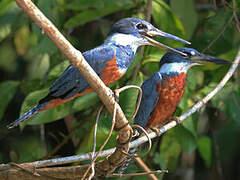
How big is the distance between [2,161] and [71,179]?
4.45 feet

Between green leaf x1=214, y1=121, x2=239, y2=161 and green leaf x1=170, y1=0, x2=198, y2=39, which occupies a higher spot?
green leaf x1=170, y1=0, x2=198, y2=39

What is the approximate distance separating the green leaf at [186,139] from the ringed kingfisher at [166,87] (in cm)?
38

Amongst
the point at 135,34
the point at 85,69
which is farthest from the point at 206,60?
the point at 85,69

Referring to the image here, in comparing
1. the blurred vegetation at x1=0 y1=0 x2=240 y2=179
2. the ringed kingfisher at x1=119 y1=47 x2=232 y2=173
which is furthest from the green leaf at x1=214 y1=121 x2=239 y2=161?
the ringed kingfisher at x1=119 y1=47 x2=232 y2=173

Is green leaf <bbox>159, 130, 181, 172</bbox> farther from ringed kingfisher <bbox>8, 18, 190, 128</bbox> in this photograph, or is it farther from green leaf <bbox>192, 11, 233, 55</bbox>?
ringed kingfisher <bbox>8, 18, 190, 128</bbox>

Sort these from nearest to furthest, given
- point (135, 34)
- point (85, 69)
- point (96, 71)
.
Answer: point (85, 69)
point (96, 71)
point (135, 34)

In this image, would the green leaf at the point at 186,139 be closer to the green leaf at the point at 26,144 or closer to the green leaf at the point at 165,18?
the green leaf at the point at 165,18

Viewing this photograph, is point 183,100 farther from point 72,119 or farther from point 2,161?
point 2,161

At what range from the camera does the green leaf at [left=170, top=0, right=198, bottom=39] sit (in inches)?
128

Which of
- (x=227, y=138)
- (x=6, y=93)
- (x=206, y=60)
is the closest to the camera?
(x=206, y=60)

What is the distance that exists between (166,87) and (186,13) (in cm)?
86

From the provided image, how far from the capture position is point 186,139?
307 cm

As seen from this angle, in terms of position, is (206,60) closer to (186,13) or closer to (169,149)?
(186,13)

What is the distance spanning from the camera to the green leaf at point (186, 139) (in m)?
3.05
